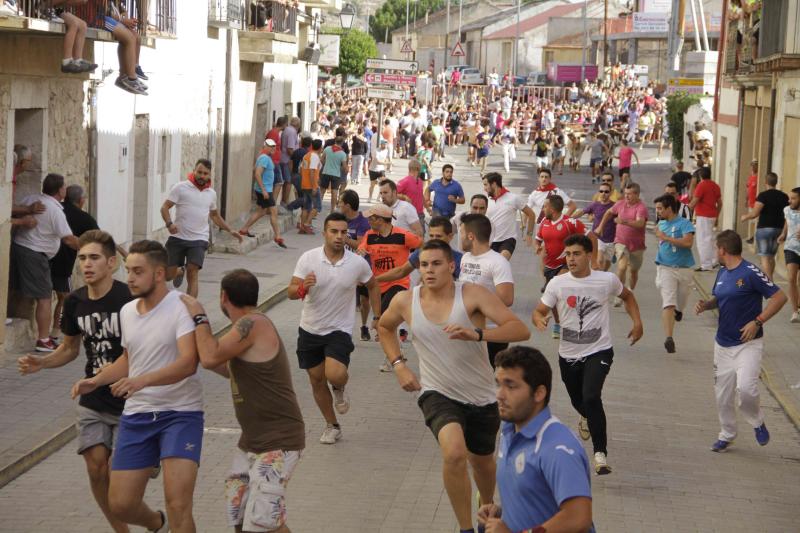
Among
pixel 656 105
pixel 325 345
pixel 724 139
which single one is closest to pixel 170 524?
pixel 325 345

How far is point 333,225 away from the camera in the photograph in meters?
10.2

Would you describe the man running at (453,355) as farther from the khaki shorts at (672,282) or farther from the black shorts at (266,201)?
the black shorts at (266,201)

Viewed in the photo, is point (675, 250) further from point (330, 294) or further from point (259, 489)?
point (259, 489)

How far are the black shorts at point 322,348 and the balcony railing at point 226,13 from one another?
15243mm

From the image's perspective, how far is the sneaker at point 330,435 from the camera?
33.8ft

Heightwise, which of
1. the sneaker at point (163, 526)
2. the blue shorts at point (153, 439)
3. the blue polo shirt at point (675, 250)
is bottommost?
the sneaker at point (163, 526)

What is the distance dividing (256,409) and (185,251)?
9418mm

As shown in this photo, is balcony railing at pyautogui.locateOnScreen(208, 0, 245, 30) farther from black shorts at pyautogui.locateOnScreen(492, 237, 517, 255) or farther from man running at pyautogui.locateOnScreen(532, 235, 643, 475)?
man running at pyautogui.locateOnScreen(532, 235, 643, 475)

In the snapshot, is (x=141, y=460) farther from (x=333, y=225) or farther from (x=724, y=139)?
(x=724, y=139)

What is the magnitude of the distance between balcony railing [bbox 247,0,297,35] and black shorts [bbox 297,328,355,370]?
62.0ft

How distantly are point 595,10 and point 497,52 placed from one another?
850cm

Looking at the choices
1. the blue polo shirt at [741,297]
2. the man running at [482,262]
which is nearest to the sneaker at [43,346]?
the man running at [482,262]

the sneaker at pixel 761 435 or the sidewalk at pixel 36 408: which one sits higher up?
the sneaker at pixel 761 435

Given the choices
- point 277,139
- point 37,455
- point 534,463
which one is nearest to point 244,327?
point 534,463
